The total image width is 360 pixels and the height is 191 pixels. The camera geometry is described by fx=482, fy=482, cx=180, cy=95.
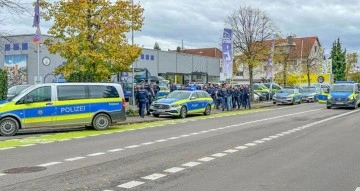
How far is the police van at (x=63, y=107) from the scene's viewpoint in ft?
54.4

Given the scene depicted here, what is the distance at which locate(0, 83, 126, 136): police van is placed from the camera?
653 inches

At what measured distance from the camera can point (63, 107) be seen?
1738cm

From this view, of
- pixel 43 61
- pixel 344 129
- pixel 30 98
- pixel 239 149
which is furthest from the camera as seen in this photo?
pixel 43 61

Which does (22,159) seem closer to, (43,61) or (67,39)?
(67,39)

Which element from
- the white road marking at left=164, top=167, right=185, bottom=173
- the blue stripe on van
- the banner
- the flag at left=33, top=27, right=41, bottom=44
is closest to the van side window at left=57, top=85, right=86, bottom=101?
the blue stripe on van

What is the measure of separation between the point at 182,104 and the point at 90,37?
19.9 ft

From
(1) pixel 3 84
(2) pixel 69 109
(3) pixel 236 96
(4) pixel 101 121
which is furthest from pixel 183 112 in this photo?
(3) pixel 236 96

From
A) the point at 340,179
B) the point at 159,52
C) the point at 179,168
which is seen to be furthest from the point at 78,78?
the point at 159,52

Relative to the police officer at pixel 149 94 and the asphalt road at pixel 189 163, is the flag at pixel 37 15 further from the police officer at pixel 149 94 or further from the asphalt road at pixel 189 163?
the asphalt road at pixel 189 163

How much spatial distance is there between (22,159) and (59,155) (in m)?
0.88

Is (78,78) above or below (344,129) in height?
above

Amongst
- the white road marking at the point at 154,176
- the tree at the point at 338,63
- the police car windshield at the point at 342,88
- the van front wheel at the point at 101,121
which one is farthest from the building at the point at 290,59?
the white road marking at the point at 154,176

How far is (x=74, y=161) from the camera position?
10375mm

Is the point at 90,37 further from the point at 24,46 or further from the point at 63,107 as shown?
the point at 24,46
